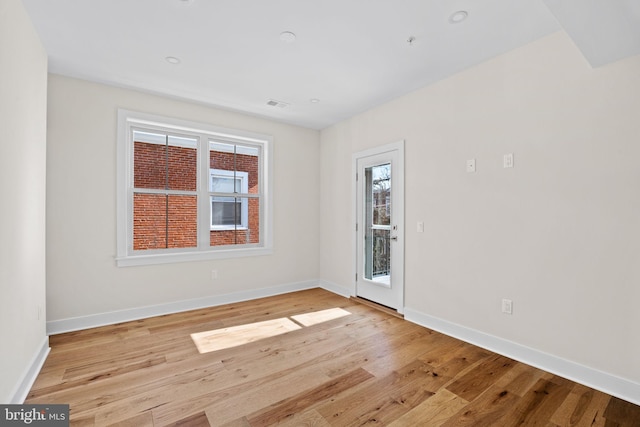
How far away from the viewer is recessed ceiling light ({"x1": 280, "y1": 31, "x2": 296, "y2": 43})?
2322 millimetres

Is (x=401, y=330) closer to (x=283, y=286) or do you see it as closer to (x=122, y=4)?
(x=283, y=286)

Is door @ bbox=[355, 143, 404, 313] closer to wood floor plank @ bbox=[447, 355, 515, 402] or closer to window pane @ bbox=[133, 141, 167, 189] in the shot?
wood floor plank @ bbox=[447, 355, 515, 402]

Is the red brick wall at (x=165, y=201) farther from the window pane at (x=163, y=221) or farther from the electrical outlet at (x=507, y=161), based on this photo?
the electrical outlet at (x=507, y=161)

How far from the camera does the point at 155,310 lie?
11.5ft

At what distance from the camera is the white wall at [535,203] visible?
79.4 inches

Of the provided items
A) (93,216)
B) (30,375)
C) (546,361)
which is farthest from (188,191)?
(546,361)

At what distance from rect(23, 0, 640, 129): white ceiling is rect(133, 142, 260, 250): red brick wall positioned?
0.80 metres

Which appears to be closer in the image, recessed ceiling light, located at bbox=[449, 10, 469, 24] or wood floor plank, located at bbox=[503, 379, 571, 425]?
wood floor plank, located at bbox=[503, 379, 571, 425]

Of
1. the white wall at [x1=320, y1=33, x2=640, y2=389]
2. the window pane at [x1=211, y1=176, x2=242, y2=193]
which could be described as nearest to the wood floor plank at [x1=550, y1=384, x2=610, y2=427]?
the white wall at [x1=320, y1=33, x2=640, y2=389]

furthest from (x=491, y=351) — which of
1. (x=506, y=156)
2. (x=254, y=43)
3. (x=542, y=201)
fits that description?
(x=254, y=43)

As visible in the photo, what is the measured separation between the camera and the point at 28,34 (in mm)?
2156

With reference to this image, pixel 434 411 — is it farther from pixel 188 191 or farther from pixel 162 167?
pixel 162 167

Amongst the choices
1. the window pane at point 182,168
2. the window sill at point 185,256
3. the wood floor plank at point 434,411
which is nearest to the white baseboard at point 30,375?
the window sill at point 185,256

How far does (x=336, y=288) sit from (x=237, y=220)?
Answer: 187 cm
